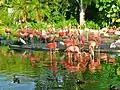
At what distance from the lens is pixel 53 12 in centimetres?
4484

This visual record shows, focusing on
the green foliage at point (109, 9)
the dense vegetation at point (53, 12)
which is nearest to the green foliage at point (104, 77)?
the dense vegetation at point (53, 12)

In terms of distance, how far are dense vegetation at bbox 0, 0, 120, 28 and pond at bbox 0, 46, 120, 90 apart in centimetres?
1952

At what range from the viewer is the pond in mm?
15344

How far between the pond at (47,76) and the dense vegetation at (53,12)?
1952cm

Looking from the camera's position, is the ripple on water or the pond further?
the pond

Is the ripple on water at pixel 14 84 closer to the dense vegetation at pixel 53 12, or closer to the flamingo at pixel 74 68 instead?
the flamingo at pixel 74 68

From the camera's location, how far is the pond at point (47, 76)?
15.3m

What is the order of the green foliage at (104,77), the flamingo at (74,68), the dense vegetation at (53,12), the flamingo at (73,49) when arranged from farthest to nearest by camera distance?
the dense vegetation at (53,12) < the flamingo at (73,49) < the flamingo at (74,68) < the green foliage at (104,77)

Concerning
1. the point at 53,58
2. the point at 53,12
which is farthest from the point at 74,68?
Result: the point at 53,12

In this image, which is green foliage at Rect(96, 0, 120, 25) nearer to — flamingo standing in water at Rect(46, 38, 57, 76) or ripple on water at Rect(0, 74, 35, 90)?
flamingo standing in water at Rect(46, 38, 57, 76)

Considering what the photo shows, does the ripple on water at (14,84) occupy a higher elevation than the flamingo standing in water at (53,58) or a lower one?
higher

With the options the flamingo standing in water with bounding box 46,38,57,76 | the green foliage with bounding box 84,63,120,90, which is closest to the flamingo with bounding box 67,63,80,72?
the flamingo standing in water with bounding box 46,38,57,76

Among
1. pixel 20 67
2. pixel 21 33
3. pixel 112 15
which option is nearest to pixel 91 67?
pixel 20 67

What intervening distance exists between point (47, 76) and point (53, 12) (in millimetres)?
27874
